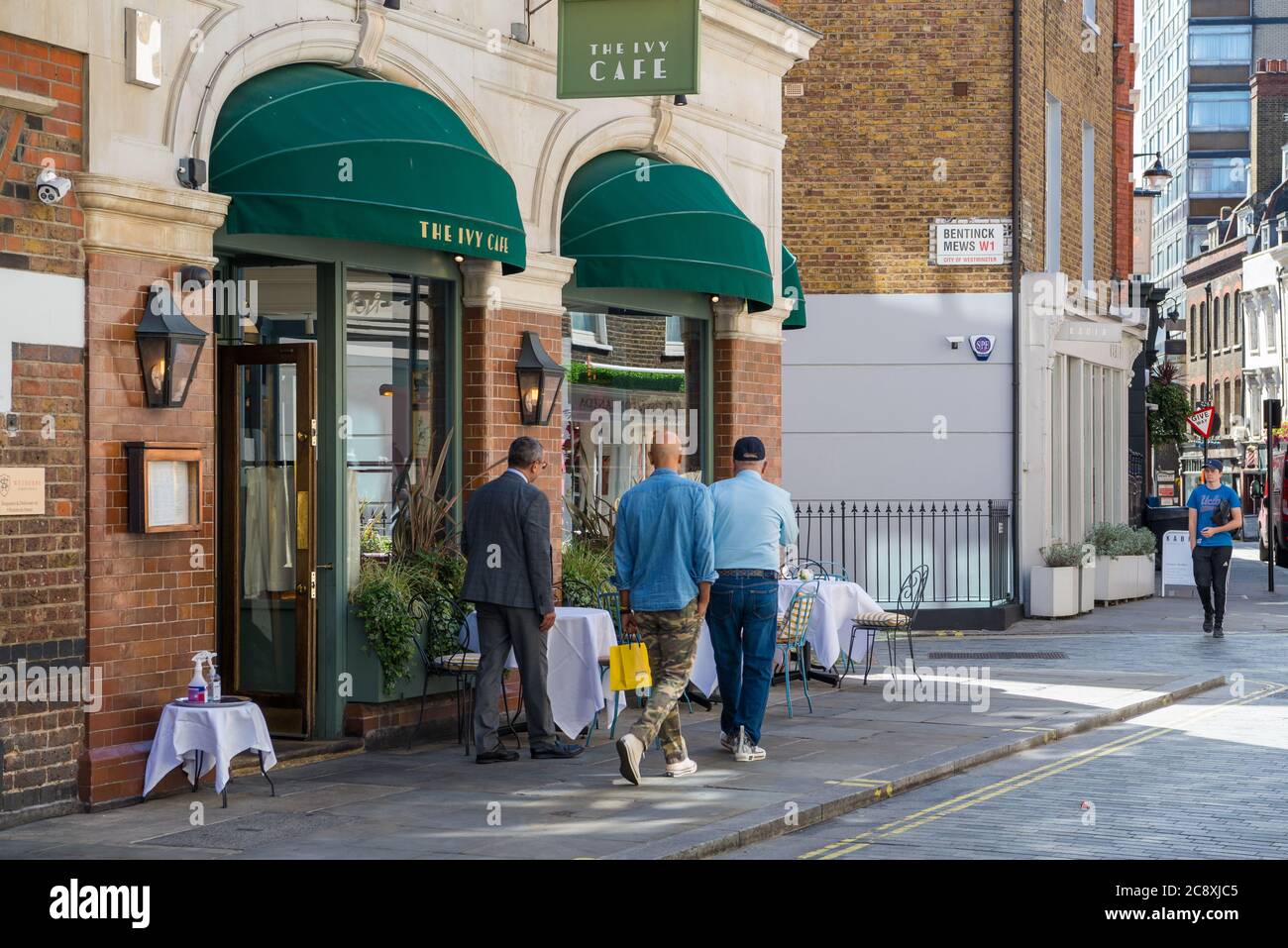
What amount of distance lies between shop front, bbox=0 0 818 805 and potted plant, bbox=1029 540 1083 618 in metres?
8.72

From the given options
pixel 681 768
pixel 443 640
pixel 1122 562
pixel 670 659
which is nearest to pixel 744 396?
pixel 443 640

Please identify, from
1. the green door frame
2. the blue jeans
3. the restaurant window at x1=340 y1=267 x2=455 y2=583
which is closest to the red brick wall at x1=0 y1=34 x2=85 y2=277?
the green door frame

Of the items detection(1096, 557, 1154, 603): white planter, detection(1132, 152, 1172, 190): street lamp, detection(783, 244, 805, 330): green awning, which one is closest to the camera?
detection(783, 244, 805, 330): green awning

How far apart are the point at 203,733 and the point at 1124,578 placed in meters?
18.2

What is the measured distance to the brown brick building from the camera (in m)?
21.6

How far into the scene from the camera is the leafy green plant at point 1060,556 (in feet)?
72.6

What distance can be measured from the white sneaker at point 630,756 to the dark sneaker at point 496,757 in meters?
1.25

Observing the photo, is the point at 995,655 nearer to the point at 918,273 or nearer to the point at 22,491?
the point at 918,273

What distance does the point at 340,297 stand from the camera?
1105 cm

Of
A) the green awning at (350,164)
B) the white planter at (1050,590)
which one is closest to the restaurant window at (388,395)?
the green awning at (350,164)

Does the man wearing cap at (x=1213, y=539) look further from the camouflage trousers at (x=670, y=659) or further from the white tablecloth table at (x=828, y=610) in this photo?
the camouflage trousers at (x=670, y=659)

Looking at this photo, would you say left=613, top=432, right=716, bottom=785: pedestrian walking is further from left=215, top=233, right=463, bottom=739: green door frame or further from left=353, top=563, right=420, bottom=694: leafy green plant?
left=215, top=233, right=463, bottom=739: green door frame
